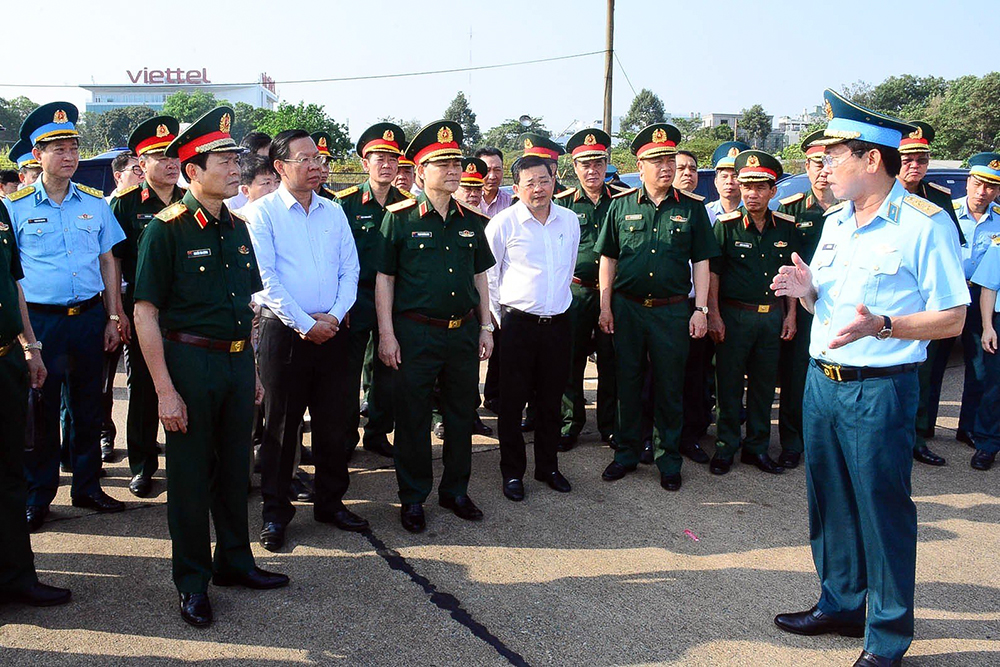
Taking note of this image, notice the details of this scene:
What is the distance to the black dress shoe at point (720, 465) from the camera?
5250mm

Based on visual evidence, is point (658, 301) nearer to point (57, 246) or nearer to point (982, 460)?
point (982, 460)

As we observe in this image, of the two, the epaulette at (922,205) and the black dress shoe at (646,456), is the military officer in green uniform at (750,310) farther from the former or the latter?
the epaulette at (922,205)

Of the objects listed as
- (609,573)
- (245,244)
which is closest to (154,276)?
(245,244)

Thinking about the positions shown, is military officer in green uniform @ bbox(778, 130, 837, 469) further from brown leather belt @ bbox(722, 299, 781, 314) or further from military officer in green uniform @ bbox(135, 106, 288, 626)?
military officer in green uniform @ bbox(135, 106, 288, 626)

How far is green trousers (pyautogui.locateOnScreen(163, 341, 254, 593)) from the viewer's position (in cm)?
330

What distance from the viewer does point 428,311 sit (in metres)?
4.25

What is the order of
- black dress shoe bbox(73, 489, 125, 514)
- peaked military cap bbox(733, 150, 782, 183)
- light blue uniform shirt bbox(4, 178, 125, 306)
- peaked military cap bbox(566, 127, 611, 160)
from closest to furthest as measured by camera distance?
light blue uniform shirt bbox(4, 178, 125, 306), black dress shoe bbox(73, 489, 125, 514), peaked military cap bbox(733, 150, 782, 183), peaked military cap bbox(566, 127, 611, 160)

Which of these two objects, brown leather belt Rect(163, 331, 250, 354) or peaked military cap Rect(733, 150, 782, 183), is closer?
brown leather belt Rect(163, 331, 250, 354)

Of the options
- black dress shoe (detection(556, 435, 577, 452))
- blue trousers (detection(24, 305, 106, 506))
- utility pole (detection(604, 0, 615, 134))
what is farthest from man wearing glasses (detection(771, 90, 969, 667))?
utility pole (detection(604, 0, 615, 134))

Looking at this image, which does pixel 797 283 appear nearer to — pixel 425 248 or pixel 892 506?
pixel 892 506

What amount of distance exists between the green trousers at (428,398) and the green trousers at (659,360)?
1114 mm

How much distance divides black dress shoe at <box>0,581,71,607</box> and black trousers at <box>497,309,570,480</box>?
7.92 feet

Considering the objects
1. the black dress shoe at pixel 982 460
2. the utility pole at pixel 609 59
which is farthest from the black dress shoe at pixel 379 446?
the utility pole at pixel 609 59

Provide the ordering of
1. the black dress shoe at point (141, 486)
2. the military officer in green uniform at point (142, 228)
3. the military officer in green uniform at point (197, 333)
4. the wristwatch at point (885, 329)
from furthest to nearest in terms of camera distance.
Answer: the military officer in green uniform at point (142, 228) < the black dress shoe at point (141, 486) < the military officer in green uniform at point (197, 333) < the wristwatch at point (885, 329)
